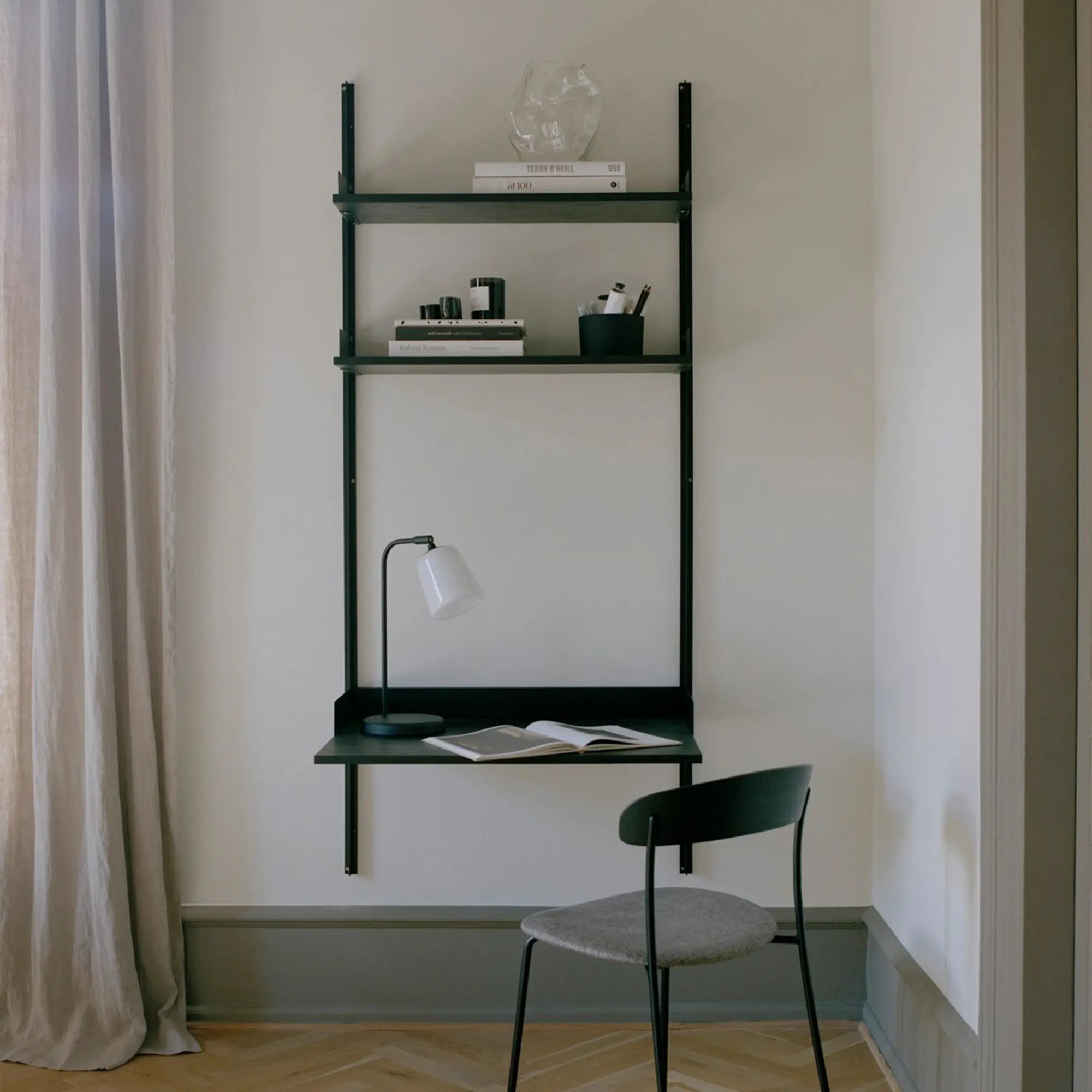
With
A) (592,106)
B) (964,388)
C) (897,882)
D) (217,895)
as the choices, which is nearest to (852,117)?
(592,106)

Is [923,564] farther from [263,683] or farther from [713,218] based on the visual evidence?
[263,683]

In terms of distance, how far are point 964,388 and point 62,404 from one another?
1833 mm

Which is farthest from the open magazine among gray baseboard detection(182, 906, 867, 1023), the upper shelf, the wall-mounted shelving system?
the upper shelf

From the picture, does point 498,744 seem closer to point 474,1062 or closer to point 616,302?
point 474,1062

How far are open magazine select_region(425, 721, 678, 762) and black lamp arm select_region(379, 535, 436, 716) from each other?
16 centimetres

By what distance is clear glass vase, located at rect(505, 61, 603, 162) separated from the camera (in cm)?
244

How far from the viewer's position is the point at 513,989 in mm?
2576

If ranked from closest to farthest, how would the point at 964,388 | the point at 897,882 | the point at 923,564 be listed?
1. the point at 964,388
2. the point at 923,564
3. the point at 897,882

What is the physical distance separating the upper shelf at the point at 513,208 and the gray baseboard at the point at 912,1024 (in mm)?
1635

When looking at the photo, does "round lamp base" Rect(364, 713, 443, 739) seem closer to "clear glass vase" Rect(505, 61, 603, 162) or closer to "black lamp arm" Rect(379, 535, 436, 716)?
"black lamp arm" Rect(379, 535, 436, 716)

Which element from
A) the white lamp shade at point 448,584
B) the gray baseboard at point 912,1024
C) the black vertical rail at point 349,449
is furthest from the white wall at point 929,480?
the black vertical rail at point 349,449

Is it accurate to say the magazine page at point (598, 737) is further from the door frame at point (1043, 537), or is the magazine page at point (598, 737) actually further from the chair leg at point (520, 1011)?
the door frame at point (1043, 537)

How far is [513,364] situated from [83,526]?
38.7 inches

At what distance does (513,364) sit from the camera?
241 centimetres
